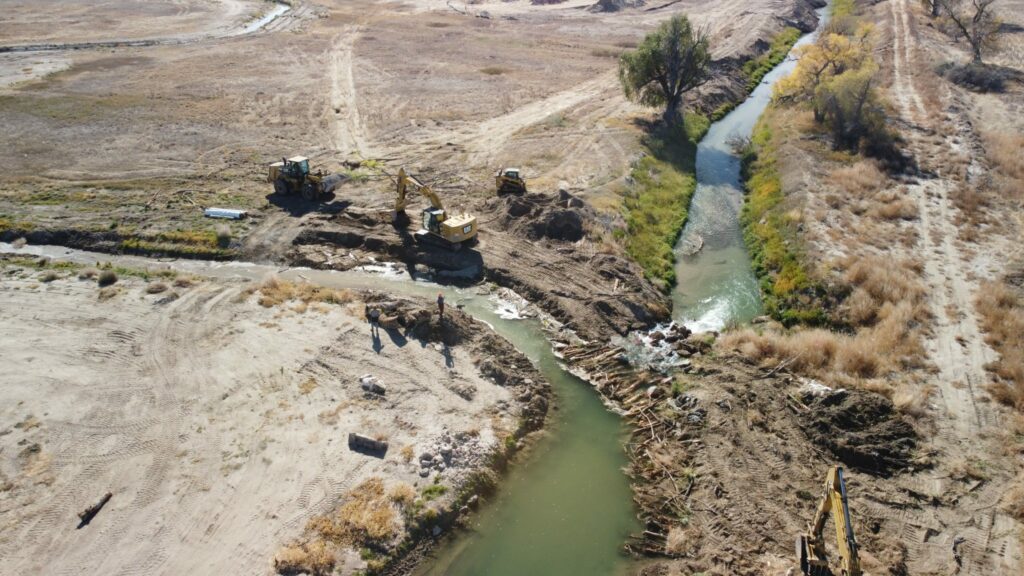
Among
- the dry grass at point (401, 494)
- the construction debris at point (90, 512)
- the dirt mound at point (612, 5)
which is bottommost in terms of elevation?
the construction debris at point (90, 512)

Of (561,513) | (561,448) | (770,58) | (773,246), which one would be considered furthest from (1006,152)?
(561,513)

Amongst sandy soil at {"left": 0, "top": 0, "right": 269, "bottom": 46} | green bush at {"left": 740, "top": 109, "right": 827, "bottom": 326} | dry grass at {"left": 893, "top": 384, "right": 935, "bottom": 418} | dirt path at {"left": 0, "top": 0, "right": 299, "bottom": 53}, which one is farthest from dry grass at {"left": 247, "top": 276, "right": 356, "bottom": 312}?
sandy soil at {"left": 0, "top": 0, "right": 269, "bottom": 46}

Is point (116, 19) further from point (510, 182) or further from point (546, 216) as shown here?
point (546, 216)

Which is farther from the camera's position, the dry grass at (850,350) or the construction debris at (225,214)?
the construction debris at (225,214)

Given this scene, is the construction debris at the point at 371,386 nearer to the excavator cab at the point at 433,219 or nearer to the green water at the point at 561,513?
the green water at the point at 561,513

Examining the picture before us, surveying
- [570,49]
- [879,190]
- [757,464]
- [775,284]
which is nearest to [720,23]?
[570,49]

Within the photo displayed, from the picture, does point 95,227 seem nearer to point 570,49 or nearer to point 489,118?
point 489,118

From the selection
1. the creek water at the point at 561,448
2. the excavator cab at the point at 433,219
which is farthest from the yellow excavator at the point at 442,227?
the creek water at the point at 561,448
